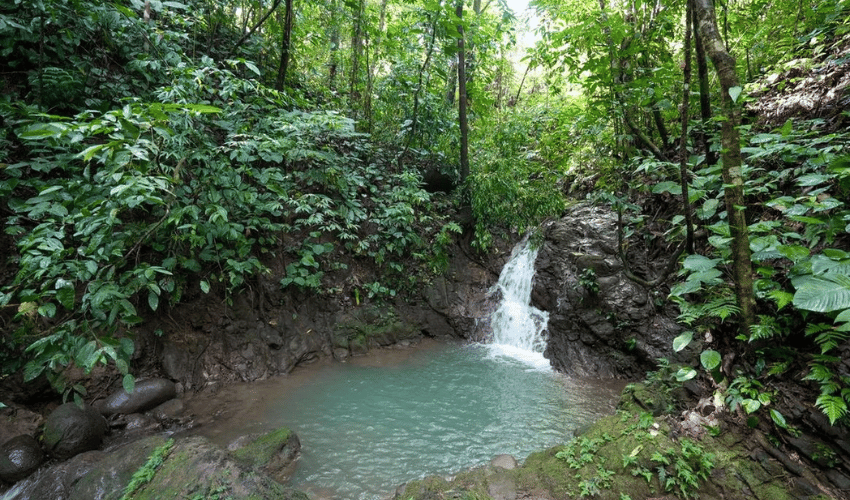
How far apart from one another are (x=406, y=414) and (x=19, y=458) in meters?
3.95

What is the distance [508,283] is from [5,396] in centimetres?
785

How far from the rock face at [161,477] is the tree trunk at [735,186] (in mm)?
3780

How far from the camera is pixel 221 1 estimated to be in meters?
6.70

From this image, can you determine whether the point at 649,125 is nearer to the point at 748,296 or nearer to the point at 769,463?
the point at 748,296

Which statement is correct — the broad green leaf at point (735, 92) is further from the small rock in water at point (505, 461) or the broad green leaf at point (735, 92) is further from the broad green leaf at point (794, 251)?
the small rock in water at point (505, 461)

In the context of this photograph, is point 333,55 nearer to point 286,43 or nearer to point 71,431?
point 286,43

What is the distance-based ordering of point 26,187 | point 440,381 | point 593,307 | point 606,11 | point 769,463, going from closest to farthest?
point 769,463 < point 26,187 < point 606,11 < point 440,381 < point 593,307

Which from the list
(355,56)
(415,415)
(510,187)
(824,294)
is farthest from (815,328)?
(355,56)

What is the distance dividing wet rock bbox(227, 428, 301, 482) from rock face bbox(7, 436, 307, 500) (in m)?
0.58

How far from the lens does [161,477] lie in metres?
3.07

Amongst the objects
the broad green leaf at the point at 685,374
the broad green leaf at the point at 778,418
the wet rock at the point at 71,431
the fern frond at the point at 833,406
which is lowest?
the wet rock at the point at 71,431

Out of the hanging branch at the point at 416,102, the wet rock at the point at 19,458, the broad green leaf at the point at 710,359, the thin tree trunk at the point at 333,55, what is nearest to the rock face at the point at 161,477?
the wet rock at the point at 19,458

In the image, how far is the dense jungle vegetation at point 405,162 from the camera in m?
2.74

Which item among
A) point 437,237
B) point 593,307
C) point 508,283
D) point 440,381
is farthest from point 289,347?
point 593,307
